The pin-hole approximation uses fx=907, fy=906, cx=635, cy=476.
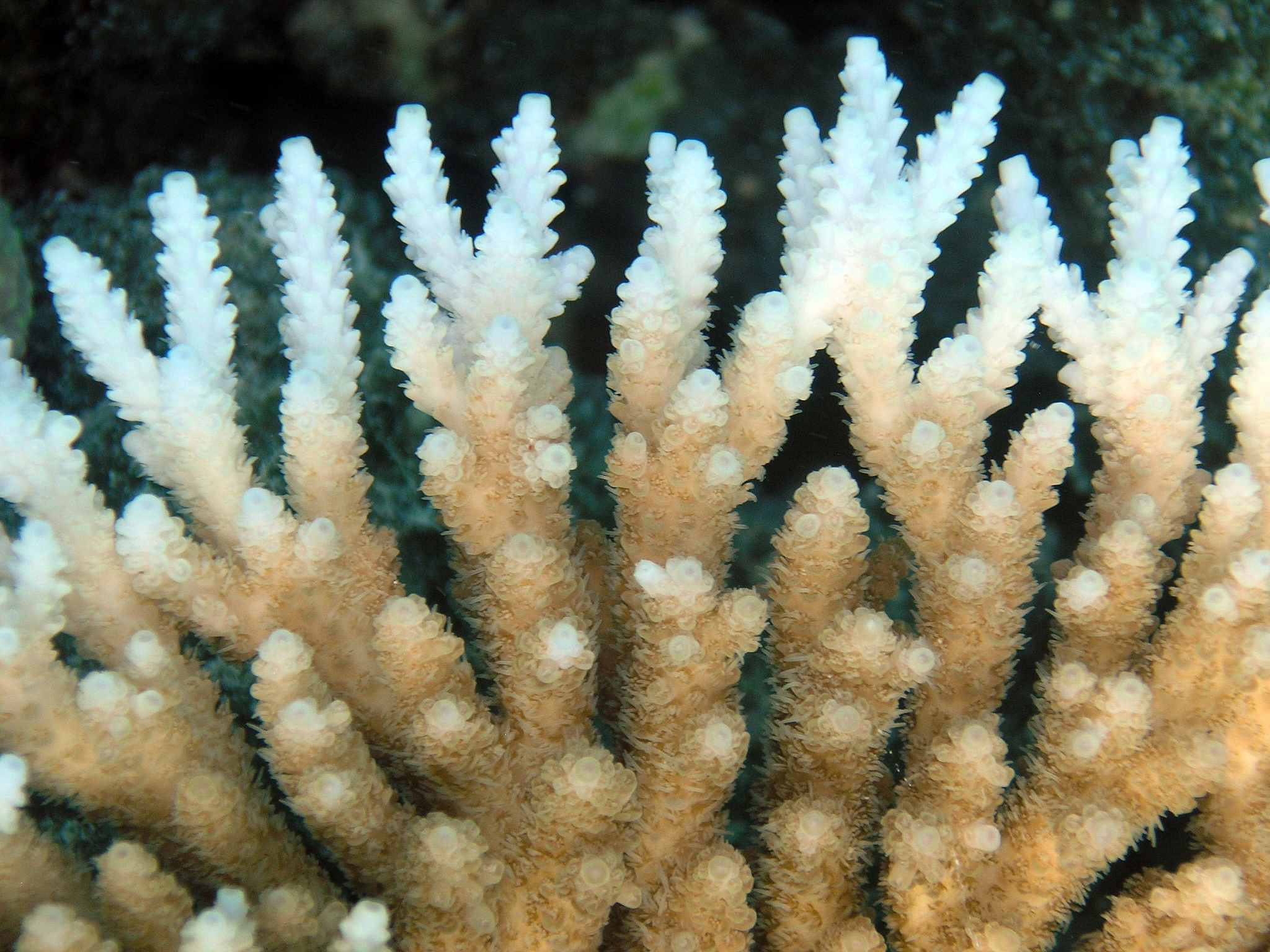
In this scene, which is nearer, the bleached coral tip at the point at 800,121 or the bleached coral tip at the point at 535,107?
the bleached coral tip at the point at 535,107

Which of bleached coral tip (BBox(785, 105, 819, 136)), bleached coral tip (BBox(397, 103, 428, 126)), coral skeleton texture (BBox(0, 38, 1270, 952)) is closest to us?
coral skeleton texture (BBox(0, 38, 1270, 952))

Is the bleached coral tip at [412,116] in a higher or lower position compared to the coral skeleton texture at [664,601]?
higher

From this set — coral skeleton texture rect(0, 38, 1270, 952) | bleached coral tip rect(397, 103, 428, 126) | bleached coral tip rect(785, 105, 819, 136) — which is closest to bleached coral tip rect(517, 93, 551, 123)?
coral skeleton texture rect(0, 38, 1270, 952)

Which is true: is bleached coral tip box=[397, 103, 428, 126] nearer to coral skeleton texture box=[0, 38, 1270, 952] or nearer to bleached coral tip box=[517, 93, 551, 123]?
coral skeleton texture box=[0, 38, 1270, 952]

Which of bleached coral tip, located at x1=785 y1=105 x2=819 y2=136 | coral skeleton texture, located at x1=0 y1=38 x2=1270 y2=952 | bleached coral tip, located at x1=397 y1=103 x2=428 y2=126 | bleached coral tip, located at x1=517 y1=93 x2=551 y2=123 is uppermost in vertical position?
bleached coral tip, located at x1=397 y1=103 x2=428 y2=126

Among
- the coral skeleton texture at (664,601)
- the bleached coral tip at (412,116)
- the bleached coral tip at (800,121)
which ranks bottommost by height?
the coral skeleton texture at (664,601)

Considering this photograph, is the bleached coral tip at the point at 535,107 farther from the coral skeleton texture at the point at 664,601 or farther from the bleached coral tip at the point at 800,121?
the bleached coral tip at the point at 800,121

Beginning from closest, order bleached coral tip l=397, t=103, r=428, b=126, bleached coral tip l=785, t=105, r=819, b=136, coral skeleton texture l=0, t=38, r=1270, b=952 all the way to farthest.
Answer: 1. coral skeleton texture l=0, t=38, r=1270, b=952
2. bleached coral tip l=397, t=103, r=428, b=126
3. bleached coral tip l=785, t=105, r=819, b=136

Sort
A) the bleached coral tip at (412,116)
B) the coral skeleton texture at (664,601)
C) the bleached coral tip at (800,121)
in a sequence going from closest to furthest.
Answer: the coral skeleton texture at (664,601)
the bleached coral tip at (412,116)
the bleached coral tip at (800,121)

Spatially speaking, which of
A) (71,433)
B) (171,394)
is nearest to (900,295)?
(171,394)

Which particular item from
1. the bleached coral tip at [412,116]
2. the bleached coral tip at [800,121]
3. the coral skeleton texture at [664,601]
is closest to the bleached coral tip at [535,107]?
the coral skeleton texture at [664,601]
